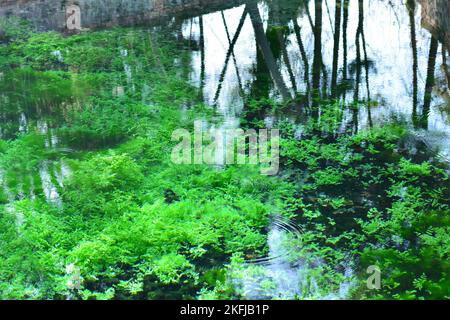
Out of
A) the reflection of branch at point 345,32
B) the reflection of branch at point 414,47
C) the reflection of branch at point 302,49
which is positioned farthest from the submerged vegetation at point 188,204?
the reflection of branch at point 345,32

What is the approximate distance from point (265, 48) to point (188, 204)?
213 inches

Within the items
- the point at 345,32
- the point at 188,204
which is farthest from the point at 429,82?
the point at 188,204

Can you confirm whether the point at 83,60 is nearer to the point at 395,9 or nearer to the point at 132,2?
the point at 132,2

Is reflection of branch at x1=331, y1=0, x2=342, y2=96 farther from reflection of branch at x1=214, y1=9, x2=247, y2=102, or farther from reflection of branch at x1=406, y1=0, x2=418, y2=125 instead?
reflection of branch at x1=214, y1=9, x2=247, y2=102

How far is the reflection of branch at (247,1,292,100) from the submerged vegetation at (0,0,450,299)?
540 millimetres

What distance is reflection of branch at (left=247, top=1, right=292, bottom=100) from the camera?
9.96m

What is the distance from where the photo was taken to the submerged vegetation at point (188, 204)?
5688mm

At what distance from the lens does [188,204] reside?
678 cm

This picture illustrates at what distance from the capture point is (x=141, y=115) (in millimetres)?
9156

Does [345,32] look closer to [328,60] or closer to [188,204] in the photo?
[328,60]

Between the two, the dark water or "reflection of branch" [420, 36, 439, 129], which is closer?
"reflection of branch" [420, 36, 439, 129]

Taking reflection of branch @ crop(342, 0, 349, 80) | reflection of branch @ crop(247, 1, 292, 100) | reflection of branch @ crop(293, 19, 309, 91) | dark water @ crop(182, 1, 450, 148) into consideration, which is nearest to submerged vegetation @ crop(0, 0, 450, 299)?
dark water @ crop(182, 1, 450, 148)

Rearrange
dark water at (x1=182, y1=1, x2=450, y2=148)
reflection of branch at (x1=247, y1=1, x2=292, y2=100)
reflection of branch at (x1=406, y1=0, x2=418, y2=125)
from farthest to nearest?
reflection of branch at (x1=247, y1=1, x2=292, y2=100), dark water at (x1=182, y1=1, x2=450, y2=148), reflection of branch at (x1=406, y1=0, x2=418, y2=125)
